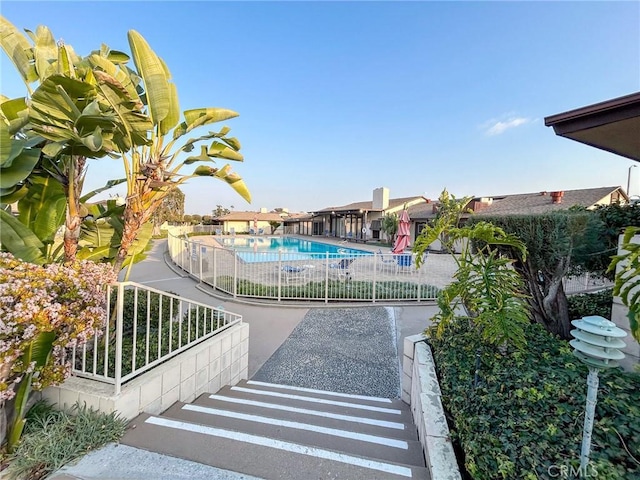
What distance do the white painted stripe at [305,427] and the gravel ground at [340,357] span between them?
1492mm

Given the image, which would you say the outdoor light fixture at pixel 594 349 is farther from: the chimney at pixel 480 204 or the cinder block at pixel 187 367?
the chimney at pixel 480 204

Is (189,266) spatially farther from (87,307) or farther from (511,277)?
(511,277)

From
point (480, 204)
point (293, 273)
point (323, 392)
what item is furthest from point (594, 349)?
point (480, 204)

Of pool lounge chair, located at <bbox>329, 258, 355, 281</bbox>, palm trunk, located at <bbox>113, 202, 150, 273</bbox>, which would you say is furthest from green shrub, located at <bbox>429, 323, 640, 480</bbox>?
pool lounge chair, located at <bbox>329, 258, 355, 281</bbox>

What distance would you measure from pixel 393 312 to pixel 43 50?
7.16 meters

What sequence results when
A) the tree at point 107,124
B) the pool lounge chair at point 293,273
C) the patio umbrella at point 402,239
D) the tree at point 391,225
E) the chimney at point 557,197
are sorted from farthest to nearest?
the tree at point 391,225, the chimney at point 557,197, the patio umbrella at point 402,239, the pool lounge chair at point 293,273, the tree at point 107,124

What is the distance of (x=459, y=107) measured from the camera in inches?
536

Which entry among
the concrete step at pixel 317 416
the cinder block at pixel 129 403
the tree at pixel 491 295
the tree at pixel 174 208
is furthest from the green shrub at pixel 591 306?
the tree at pixel 174 208

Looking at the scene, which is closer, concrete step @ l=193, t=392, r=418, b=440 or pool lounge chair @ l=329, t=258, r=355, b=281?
concrete step @ l=193, t=392, r=418, b=440

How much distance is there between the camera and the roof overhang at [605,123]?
9.25 feet

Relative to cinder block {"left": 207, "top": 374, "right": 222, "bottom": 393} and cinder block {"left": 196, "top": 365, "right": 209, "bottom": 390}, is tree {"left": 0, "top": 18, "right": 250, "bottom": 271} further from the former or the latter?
cinder block {"left": 207, "top": 374, "right": 222, "bottom": 393}

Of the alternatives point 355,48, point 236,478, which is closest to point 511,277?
point 236,478

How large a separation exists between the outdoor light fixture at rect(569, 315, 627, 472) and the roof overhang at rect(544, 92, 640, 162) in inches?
111

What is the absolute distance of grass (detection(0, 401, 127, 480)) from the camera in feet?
5.45
